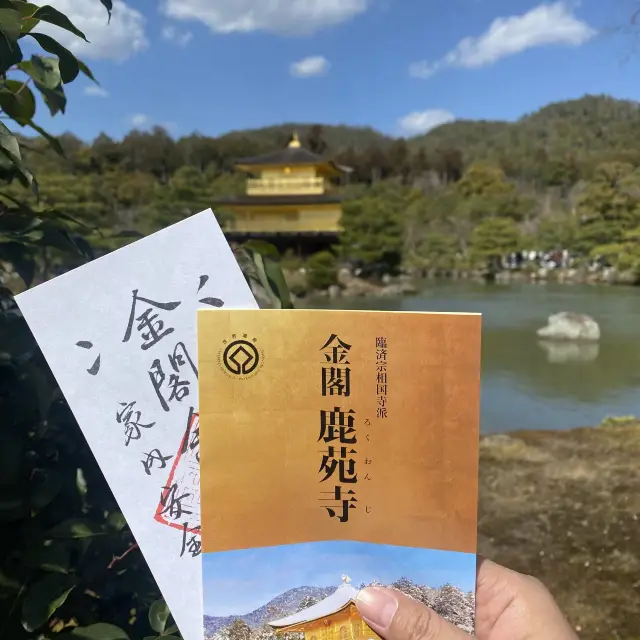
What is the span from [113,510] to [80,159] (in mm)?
12158

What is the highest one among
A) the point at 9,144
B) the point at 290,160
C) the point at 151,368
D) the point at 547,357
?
the point at 290,160

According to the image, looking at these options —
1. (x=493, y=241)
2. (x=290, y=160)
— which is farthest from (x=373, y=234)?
(x=290, y=160)

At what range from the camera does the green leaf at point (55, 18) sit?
34 centimetres

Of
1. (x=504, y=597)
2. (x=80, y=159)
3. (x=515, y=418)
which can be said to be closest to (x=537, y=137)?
(x=80, y=159)

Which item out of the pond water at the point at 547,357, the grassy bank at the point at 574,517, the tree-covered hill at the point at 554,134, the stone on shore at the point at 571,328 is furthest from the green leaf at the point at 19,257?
the tree-covered hill at the point at 554,134

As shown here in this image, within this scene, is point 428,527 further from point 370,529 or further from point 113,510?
point 113,510

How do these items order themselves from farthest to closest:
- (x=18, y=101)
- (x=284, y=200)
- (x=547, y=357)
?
(x=284, y=200)
(x=547, y=357)
(x=18, y=101)

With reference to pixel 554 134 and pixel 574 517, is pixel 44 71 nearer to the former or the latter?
pixel 574 517

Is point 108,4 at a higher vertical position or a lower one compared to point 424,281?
higher

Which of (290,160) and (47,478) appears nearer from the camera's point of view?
(47,478)

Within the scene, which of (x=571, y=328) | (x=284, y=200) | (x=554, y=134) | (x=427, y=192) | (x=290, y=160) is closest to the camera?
(x=571, y=328)

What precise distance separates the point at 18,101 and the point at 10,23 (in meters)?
0.09

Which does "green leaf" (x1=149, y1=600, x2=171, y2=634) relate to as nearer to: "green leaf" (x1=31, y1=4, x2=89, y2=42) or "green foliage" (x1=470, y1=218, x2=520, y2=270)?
"green leaf" (x1=31, y1=4, x2=89, y2=42)

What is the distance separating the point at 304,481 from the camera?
0.95ft
